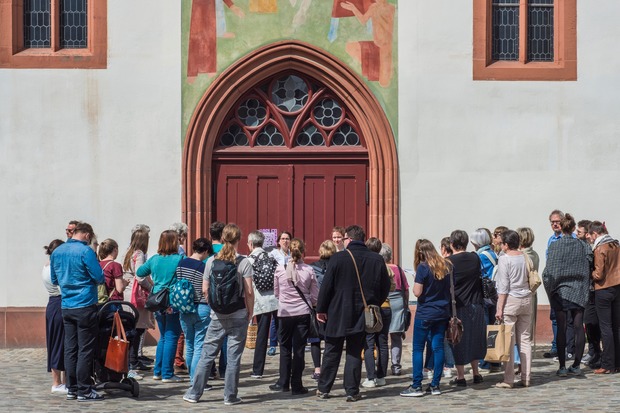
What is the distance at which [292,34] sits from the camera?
57.1 feet

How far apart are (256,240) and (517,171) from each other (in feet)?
15.2

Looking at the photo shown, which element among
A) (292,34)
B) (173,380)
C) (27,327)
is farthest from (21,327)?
(292,34)

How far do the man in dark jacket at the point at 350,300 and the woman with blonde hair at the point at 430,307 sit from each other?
1.46ft

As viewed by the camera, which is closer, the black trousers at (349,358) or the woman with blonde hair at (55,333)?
the black trousers at (349,358)

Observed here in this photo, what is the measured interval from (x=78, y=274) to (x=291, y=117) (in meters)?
6.09

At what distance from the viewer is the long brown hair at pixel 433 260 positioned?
12.9 meters

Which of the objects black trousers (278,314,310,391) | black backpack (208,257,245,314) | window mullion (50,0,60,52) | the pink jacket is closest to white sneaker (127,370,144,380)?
black trousers (278,314,310,391)

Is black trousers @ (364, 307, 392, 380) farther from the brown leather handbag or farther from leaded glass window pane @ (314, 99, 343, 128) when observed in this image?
leaded glass window pane @ (314, 99, 343, 128)

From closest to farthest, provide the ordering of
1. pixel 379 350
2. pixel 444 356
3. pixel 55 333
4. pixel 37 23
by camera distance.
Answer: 1. pixel 55 333
2. pixel 379 350
3. pixel 444 356
4. pixel 37 23

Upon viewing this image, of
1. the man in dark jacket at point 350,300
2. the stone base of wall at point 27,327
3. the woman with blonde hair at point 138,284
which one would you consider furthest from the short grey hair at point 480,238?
the woman with blonde hair at point 138,284

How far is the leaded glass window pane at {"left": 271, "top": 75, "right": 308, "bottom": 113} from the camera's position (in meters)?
17.8

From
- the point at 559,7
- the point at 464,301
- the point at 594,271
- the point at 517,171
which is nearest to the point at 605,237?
the point at 594,271

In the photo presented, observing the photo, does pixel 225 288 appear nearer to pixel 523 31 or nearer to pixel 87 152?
pixel 87 152

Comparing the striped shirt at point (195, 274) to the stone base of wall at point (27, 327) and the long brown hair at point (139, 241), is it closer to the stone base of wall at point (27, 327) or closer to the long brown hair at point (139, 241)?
the long brown hair at point (139, 241)
